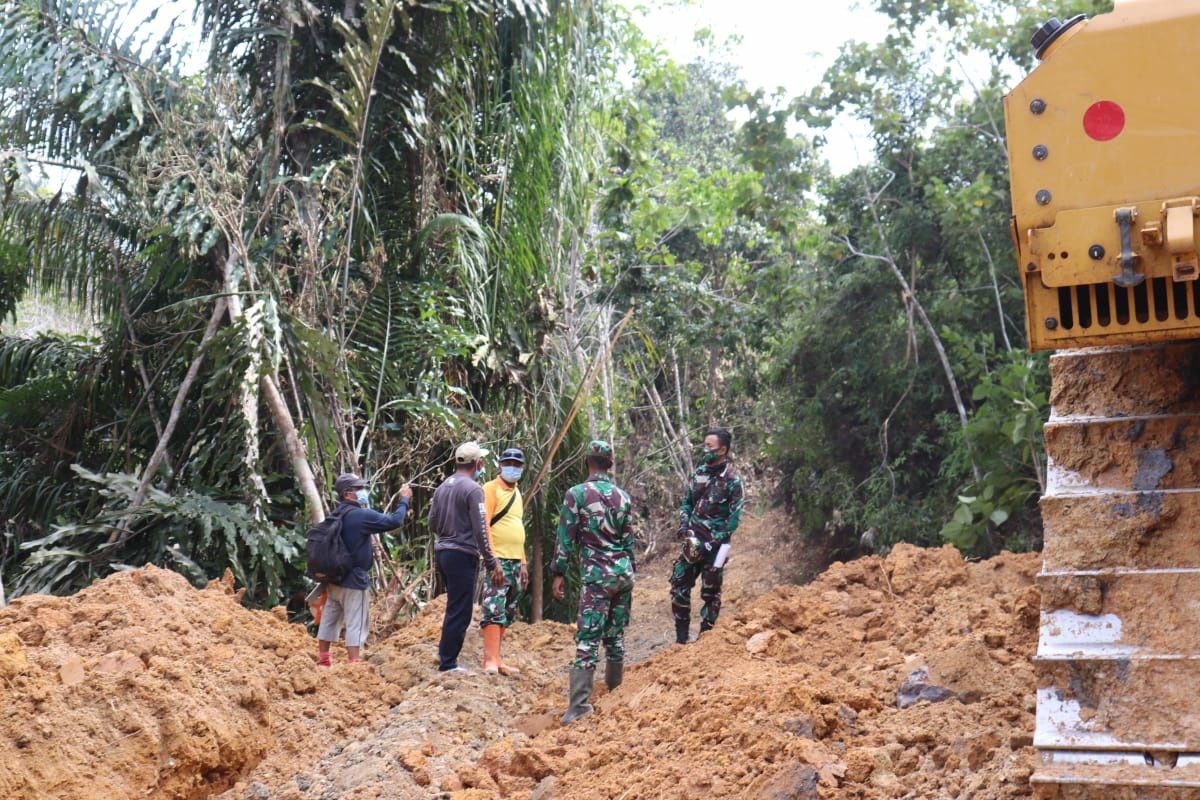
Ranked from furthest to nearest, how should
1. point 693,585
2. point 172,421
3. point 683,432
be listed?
point 683,432, point 172,421, point 693,585

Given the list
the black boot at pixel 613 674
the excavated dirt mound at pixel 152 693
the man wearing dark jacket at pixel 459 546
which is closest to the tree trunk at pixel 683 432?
the man wearing dark jacket at pixel 459 546

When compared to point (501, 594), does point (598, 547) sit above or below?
above

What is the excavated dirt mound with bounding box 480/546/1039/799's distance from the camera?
563 cm

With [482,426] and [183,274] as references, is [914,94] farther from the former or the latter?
[183,274]

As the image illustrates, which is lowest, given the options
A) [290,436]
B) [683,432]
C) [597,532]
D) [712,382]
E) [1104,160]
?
[597,532]

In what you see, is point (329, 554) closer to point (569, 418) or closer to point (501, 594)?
point (501, 594)

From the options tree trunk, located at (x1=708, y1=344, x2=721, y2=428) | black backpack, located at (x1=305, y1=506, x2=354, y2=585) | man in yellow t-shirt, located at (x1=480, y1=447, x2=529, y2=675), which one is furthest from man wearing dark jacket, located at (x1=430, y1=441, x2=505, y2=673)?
tree trunk, located at (x1=708, y1=344, x2=721, y2=428)

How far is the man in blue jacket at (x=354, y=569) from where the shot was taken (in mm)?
9523

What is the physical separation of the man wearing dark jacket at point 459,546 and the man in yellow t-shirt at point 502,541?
0.25m

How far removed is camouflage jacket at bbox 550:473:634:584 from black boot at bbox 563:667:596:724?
603 millimetres

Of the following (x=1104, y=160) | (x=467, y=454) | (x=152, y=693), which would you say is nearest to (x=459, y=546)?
(x=467, y=454)

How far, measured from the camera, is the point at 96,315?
12320 mm

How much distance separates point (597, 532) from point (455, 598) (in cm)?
133

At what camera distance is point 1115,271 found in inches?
209
